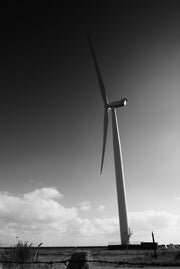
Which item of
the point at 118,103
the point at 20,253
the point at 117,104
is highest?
the point at 118,103

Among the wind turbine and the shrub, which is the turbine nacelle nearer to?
the wind turbine

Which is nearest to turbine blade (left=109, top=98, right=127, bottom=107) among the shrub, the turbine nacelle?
the turbine nacelle

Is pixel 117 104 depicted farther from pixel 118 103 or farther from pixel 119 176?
pixel 119 176

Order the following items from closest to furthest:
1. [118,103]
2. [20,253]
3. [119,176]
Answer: [20,253] < [119,176] < [118,103]

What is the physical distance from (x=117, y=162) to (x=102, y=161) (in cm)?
323

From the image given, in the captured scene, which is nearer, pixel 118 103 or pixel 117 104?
pixel 117 104

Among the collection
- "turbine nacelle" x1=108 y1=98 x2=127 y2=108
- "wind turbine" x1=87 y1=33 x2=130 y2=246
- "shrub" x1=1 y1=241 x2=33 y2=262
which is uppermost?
"turbine nacelle" x1=108 y1=98 x2=127 y2=108

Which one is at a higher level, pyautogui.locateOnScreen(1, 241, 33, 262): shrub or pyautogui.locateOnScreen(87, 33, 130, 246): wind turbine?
pyautogui.locateOnScreen(87, 33, 130, 246): wind turbine

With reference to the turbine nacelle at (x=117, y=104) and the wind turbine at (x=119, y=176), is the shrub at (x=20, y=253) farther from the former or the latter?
the turbine nacelle at (x=117, y=104)

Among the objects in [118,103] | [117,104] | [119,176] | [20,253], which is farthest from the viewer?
[118,103]

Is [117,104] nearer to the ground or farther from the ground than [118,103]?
nearer to the ground

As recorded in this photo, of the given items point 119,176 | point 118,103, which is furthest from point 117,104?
point 119,176

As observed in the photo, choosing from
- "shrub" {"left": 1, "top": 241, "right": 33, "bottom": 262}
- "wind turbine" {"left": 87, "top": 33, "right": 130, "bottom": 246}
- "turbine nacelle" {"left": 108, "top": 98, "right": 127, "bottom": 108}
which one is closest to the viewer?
"shrub" {"left": 1, "top": 241, "right": 33, "bottom": 262}

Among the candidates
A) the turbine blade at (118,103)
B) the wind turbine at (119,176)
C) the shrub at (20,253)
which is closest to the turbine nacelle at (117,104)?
the turbine blade at (118,103)
